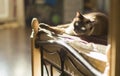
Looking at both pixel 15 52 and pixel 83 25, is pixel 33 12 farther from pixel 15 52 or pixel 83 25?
pixel 83 25

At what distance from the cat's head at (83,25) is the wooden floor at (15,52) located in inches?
45.9

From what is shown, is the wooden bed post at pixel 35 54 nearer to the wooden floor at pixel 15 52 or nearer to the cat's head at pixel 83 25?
the cat's head at pixel 83 25

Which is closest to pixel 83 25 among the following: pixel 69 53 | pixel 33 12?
pixel 69 53

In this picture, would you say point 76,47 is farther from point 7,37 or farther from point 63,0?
point 63,0

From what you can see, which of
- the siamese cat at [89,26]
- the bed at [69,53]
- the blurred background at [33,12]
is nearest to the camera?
the bed at [69,53]

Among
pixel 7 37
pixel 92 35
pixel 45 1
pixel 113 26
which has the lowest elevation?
pixel 7 37

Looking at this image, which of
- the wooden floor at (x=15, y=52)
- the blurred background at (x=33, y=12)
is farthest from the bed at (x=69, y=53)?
the blurred background at (x=33, y=12)

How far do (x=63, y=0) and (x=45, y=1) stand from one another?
1.23 feet

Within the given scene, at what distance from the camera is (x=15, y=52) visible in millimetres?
3518

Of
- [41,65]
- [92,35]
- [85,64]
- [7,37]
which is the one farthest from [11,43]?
[85,64]

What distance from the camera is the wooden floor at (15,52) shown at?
9.44 feet

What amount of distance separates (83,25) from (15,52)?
1.96 m

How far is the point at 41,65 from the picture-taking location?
1823 millimetres

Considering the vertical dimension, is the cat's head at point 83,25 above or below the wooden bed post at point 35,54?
above
